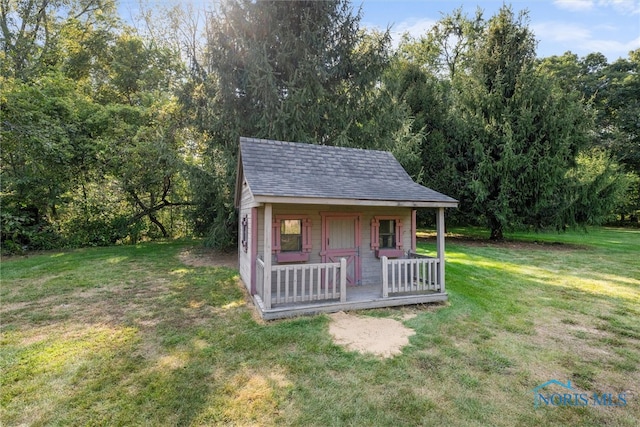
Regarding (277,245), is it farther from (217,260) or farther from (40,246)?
(40,246)

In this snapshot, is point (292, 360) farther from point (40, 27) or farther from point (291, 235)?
point (40, 27)

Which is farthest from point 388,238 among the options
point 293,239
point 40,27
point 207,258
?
point 40,27

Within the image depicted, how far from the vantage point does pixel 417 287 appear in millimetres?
6613

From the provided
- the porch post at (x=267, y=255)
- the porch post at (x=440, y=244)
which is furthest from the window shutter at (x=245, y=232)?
the porch post at (x=440, y=244)

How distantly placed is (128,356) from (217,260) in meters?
7.18

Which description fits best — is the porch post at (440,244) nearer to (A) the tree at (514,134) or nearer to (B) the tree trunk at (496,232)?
(A) the tree at (514,134)

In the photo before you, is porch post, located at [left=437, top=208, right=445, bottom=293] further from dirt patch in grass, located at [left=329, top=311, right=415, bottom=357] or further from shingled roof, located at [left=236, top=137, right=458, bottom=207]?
dirt patch in grass, located at [left=329, top=311, right=415, bottom=357]

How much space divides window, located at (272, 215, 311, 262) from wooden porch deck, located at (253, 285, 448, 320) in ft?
3.53

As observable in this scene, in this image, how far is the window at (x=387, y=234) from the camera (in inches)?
304

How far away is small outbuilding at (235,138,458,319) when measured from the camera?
5.72 metres

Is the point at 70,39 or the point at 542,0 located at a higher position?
the point at 70,39

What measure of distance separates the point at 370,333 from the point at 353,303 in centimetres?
110

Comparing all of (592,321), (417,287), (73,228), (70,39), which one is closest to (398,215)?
(417,287)

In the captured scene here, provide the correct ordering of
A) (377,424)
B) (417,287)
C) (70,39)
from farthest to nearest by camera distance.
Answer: (70,39), (417,287), (377,424)
